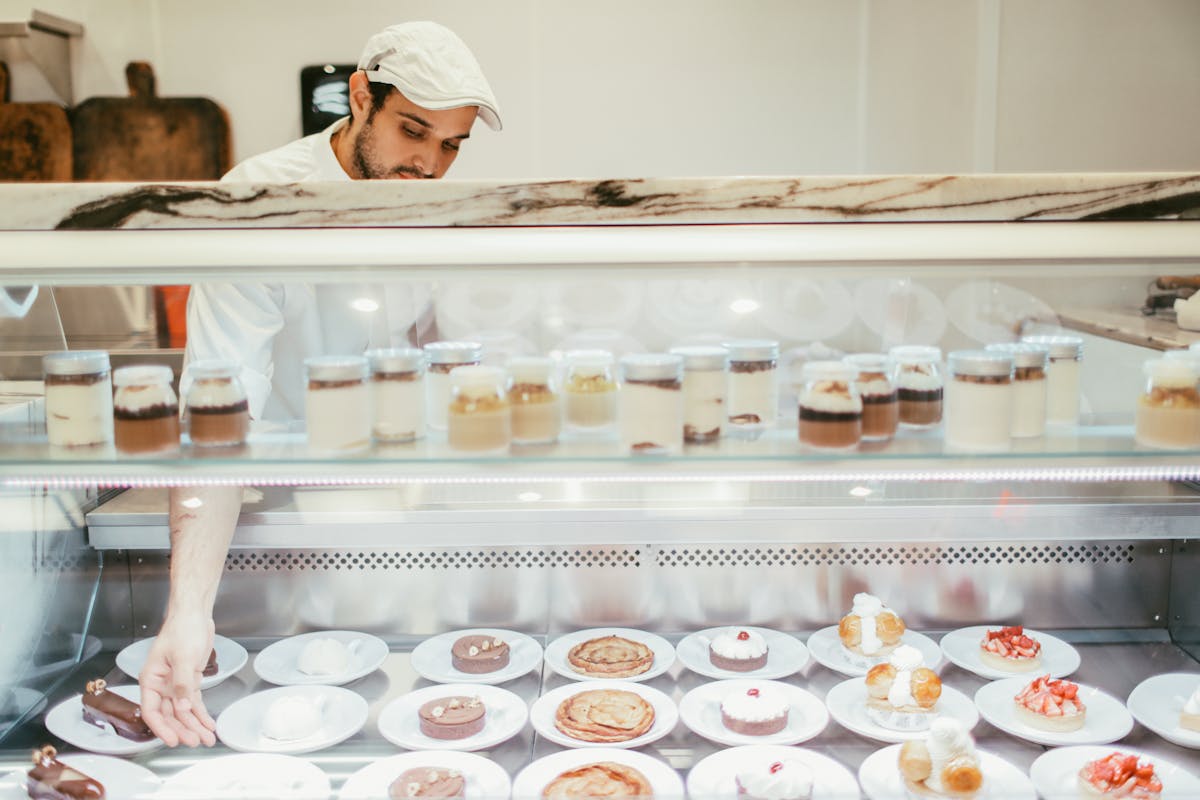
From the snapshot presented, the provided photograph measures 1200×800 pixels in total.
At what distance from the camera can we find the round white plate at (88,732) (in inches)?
73.7

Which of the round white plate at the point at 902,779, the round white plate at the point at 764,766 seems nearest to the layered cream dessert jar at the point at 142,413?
the round white plate at the point at 764,766

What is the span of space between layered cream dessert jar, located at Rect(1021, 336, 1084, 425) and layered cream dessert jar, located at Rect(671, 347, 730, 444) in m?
0.55

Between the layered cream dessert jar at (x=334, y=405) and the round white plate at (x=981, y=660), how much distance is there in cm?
143

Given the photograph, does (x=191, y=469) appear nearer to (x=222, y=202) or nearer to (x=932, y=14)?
(x=222, y=202)

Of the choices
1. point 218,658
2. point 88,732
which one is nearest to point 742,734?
point 218,658

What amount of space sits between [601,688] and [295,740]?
2.04 ft

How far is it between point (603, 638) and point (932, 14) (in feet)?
11.6

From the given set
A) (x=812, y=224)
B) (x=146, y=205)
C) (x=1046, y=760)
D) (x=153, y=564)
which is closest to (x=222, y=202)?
(x=146, y=205)

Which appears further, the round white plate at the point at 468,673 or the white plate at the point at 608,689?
the round white plate at the point at 468,673

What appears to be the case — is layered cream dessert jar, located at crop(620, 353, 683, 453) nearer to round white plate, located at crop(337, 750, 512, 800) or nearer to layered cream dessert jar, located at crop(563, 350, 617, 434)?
layered cream dessert jar, located at crop(563, 350, 617, 434)

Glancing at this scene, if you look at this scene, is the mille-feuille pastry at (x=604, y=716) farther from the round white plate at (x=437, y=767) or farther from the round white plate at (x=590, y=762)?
the round white plate at (x=437, y=767)

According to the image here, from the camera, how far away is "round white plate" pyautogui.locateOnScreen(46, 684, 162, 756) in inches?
73.7

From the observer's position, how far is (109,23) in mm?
4777

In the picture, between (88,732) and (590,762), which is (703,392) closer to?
(590,762)
